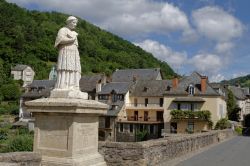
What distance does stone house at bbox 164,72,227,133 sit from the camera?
53969 mm

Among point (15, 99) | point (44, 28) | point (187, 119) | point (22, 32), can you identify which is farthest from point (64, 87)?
point (44, 28)

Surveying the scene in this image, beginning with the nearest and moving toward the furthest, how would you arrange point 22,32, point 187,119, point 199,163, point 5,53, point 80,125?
point 80,125 < point 199,163 < point 187,119 < point 5,53 < point 22,32

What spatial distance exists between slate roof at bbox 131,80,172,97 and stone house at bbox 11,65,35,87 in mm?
57129

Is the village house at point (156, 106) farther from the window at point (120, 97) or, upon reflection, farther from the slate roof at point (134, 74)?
the slate roof at point (134, 74)

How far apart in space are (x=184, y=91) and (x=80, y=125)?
1960 inches

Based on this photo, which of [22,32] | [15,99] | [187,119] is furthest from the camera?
[22,32]

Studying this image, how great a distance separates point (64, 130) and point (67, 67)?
1332mm

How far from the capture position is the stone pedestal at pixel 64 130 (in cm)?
752

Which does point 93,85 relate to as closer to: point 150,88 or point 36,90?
point 150,88

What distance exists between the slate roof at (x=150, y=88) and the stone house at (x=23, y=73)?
57.1m

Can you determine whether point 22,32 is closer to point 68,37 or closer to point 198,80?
point 198,80

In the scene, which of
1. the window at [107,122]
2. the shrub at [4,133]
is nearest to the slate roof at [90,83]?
the window at [107,122]

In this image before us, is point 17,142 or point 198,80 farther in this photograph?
point 198,80

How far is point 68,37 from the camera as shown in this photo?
8.20 m
